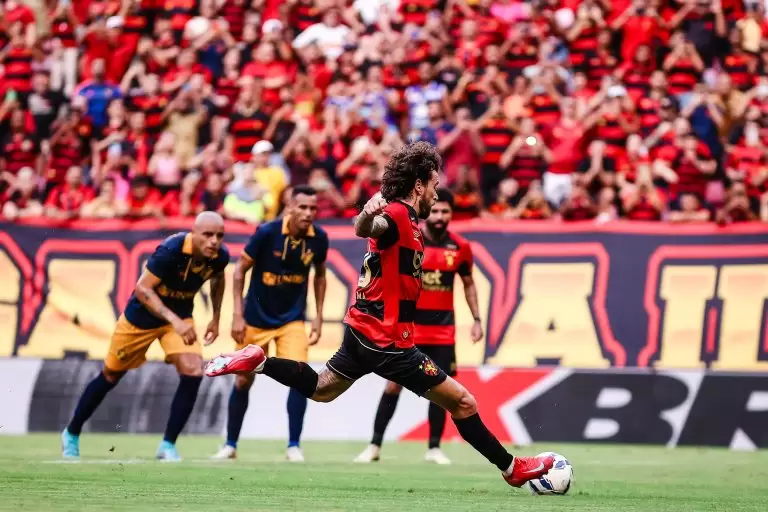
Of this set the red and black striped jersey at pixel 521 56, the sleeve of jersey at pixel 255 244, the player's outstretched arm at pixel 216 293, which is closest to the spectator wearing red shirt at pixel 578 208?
the red and black striped jersey at pixel 521 56

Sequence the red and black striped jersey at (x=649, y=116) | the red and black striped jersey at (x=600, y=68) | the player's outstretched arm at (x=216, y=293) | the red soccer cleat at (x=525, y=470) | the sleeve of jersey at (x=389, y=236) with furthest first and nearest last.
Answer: the red and black striped jersey at (x=600, y=68) → the red and black striped jersey at (x=649, y=116) → the player's outstretched arm at (x=216, y=293) → the red soccer cleat at (x=525, y=470) → the sleeve of jersey at (x=389, y=236)

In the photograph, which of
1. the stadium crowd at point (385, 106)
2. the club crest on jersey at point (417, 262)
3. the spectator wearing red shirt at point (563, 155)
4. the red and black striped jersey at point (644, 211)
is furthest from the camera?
the spectator wearing red shirt at point (563, 155)

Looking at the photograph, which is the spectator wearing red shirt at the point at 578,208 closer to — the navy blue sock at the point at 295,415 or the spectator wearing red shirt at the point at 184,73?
the navy blue sock at the point at 295,415

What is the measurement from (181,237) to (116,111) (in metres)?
9.46

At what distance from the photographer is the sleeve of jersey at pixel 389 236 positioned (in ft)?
29.6

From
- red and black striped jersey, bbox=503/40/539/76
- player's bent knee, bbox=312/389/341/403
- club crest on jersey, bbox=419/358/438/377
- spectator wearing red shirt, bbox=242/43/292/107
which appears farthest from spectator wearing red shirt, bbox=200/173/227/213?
club crest on jersey, bbox=419/358/438/377

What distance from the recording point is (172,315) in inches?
485

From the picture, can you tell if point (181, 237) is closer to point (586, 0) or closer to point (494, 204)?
point (494, 204)

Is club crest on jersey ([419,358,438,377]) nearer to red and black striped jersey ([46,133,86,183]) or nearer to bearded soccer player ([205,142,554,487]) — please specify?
bearded soccer player ([205,142,554,487])

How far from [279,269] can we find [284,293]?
262 mm

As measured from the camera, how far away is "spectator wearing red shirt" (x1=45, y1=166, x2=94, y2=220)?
19.8 meters

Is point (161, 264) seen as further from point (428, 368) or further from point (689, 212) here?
point (689, 212)

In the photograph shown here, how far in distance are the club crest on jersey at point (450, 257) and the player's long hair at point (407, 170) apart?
4.52 meters

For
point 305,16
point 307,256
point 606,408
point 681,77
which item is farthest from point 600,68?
point 307,256
